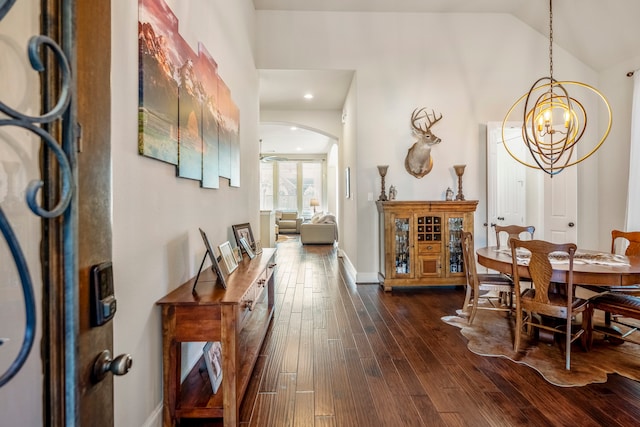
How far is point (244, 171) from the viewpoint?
3.69m

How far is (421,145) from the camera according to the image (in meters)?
4.51

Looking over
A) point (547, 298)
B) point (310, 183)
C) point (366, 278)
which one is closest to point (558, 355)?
point (547, 298)

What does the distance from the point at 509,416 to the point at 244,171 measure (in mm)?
3234

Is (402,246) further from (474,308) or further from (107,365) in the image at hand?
(107,365)

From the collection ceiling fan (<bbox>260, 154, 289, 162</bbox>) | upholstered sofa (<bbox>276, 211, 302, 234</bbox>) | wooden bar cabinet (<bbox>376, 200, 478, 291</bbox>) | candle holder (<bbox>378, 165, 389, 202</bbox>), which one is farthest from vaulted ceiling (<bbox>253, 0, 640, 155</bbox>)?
upholstered sofa (<bbox>276, 211, 302, 234</bbox>)

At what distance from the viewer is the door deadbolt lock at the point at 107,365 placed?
1.96 feet

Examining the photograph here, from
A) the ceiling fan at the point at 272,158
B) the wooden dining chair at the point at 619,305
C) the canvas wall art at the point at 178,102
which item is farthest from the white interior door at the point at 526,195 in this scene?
the ceiling fan at the point at 272,158

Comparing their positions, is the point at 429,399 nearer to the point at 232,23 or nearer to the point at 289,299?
the point at 289,299

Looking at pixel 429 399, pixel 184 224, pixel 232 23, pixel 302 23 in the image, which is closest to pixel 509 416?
pixel 429 399

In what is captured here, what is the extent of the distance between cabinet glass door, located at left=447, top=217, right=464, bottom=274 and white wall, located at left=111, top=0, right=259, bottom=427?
11.0 feet

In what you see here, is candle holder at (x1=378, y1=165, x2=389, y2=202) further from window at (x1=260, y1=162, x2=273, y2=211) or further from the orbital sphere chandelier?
window at (x1=260, y1=162, x2=273, y2=211)

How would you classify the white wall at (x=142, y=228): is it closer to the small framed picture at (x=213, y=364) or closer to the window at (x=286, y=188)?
the small framed picture at (x=213, y=364)

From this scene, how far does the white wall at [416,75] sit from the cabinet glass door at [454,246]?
1.82ft

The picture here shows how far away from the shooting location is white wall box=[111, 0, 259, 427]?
1.27m
